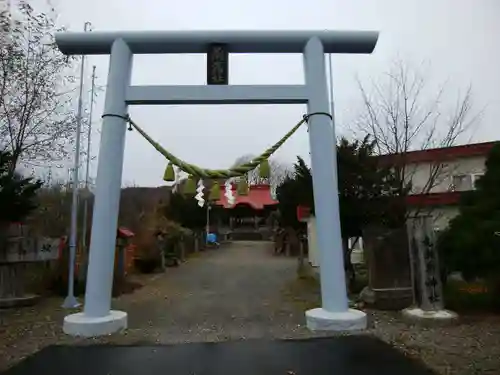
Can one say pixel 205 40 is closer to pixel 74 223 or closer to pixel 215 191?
pixel 215 191

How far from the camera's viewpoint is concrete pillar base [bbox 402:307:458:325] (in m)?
6.18

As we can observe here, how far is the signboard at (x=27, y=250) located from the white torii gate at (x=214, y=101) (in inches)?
126

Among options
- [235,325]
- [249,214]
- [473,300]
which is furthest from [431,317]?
[249,214]

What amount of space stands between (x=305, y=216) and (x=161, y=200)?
15922mm

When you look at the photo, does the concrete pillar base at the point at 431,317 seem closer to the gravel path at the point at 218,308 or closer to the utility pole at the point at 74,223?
the gravel path at the point at 218,308

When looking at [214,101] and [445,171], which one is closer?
[214,101]

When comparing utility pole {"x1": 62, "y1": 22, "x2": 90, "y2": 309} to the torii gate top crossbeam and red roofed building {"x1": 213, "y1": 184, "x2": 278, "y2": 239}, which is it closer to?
the torii gate top crossbeam

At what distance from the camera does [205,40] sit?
261 inches

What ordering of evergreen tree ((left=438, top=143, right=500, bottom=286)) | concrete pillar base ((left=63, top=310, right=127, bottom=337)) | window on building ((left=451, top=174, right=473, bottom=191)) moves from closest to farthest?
concrete pillar base ((left=63, top=310, right=127, bottom=337)) < evergreen tree ((left=438, top=143, right=500, bottom=286)) < window on building ((left=451, top=174, right=473, bottom=191))

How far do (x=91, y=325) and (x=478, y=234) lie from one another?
18.9 ft

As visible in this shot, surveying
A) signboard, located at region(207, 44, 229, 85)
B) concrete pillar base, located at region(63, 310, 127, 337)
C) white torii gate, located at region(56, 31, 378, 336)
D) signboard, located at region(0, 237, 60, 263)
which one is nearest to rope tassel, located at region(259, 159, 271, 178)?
white torii gate, located at region(56, 31, 378, 336)

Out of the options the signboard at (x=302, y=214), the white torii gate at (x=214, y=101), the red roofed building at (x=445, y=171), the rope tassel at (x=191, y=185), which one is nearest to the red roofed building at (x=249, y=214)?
the signboard at (x=302, y=214)

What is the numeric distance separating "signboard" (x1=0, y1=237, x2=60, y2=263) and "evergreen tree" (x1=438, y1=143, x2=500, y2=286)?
7.82 m

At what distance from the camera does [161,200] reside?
30.0m
